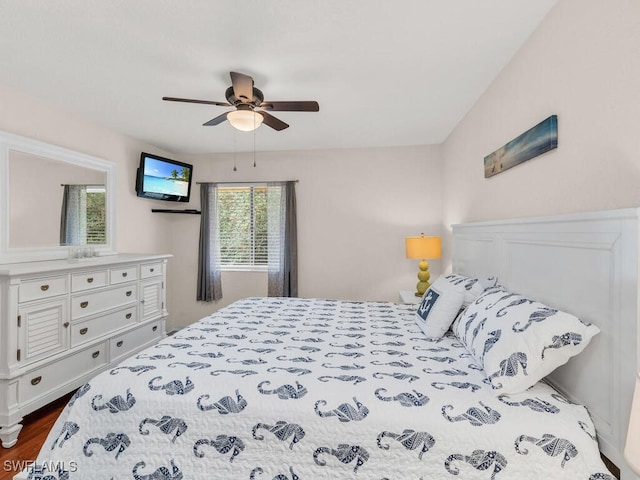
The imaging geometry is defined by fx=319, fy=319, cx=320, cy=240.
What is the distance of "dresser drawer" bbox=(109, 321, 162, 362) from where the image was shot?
2.96 meters

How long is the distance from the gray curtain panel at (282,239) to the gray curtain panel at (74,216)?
1997 mm

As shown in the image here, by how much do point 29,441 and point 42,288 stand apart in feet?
3.26

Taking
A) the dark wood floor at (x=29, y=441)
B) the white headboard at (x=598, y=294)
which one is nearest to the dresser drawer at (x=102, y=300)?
the dark wood floor at (x=29, y=441)

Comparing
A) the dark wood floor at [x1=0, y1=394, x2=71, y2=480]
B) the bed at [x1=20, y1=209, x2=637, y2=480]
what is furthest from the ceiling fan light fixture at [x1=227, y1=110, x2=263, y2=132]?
the dark wood floor at [x1=0, y1=394, x2=71, y2=480]

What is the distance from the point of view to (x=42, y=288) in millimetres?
2285

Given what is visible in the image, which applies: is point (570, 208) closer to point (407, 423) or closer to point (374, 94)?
point (407, 423)

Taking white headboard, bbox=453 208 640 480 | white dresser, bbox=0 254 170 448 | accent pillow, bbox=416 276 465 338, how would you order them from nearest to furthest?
white headboard, bbox=453 208 640 480 < accent pillow, bbox=416 276 465 338 < white dresser, bbox=0 254 170 448

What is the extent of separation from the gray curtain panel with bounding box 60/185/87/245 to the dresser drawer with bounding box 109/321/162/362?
3.29 ft

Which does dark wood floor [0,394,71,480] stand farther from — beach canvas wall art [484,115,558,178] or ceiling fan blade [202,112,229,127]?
beach canvas wall art [484,115,558,178]

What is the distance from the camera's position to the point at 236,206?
443cm

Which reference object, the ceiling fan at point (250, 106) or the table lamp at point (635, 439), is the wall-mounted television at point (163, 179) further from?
the table lamp at point (635, 439)

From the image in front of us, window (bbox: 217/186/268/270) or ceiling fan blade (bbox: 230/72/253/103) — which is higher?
ceiling fan blade (bbox: 230/72/253/103)

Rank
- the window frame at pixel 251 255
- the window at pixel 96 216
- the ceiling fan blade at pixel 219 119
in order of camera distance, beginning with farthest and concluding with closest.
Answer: the window frame at pixel 251 255
the window at pixel 96 216
the ceiling fan blade at pixel 219 119

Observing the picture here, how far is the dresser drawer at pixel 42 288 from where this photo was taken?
84.7 inches
